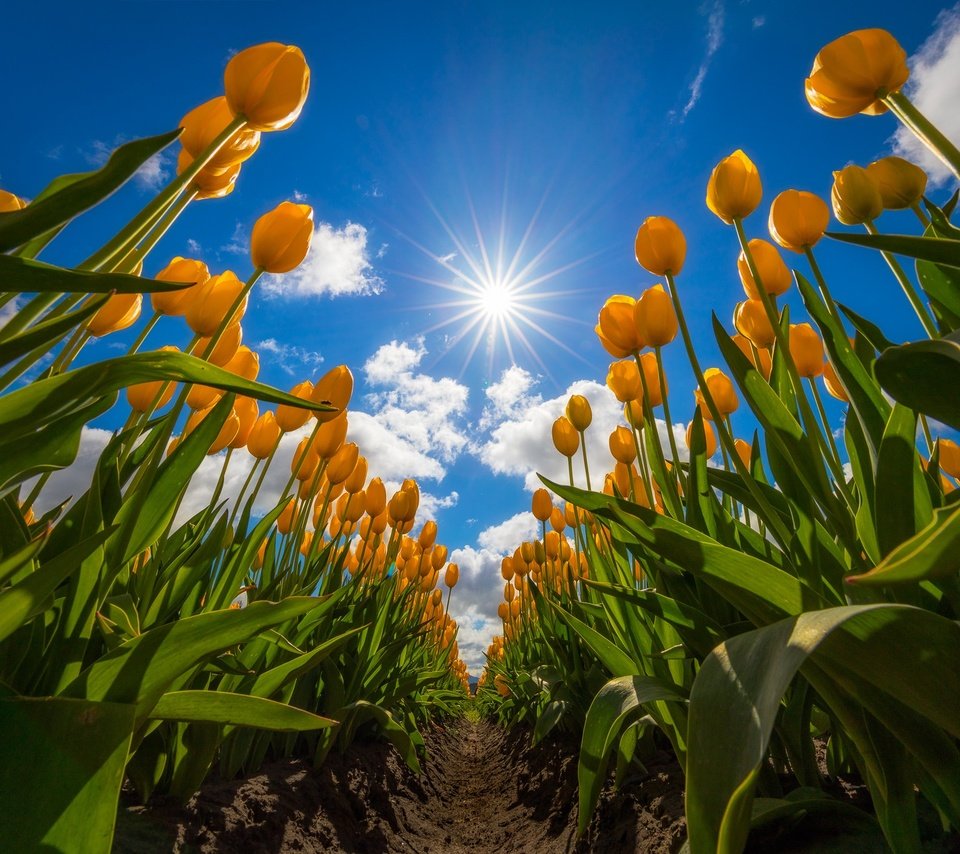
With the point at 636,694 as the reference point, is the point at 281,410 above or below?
above

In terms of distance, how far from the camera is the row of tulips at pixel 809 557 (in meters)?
0.73

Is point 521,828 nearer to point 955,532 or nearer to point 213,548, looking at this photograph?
point 213,548

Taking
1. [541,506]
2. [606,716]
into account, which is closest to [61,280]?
[606,716]

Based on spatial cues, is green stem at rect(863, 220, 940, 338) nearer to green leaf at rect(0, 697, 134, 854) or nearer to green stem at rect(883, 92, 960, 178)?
green stem at rect(883, 92, 960, 178)

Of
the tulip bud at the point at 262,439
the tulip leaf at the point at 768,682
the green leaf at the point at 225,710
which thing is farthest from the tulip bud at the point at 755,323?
the tulip bud at the point at 262,439

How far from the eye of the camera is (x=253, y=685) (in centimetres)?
170

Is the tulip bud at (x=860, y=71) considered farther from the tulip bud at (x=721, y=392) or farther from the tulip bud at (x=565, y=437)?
the tulip bud at (x=565, y=437)

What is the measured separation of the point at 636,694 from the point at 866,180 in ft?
5.18

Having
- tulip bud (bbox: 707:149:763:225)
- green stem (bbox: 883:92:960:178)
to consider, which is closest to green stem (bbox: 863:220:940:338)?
green stem (bbox: 883:92:960:178)

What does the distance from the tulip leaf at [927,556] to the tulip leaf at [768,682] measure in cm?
6

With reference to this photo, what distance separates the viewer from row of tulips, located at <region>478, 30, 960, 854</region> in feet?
2.38

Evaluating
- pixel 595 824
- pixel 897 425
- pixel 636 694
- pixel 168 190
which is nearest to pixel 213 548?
pixel 168 190

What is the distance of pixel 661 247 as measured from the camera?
2029 millimetres

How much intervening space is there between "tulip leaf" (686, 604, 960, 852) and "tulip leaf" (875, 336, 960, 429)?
329 millimetres
